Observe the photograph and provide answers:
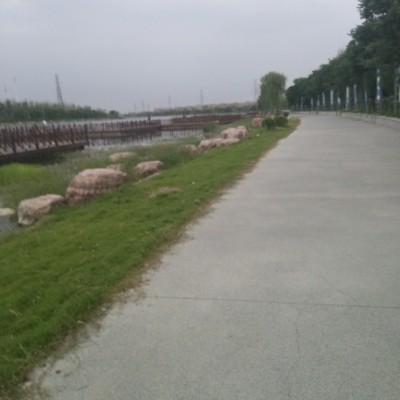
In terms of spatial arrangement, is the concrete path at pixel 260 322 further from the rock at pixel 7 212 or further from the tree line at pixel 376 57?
the tree line at pixel 376 57

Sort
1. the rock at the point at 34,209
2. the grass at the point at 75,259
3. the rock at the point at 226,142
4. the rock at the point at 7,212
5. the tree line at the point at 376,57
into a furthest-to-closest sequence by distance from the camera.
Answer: the tree line at the point at 376,57 < the rock at the point at 226,142 < the rock at the point at 7,212 < the rock at the point at 34,209 < the grass at the point at 75,259

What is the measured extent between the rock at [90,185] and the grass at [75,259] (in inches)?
18.0

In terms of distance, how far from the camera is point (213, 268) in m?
4.41

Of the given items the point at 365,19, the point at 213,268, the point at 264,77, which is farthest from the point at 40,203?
the point at 264,77

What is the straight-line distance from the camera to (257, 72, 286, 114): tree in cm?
5578

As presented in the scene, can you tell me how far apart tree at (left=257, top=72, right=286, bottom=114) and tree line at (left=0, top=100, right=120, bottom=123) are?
34615mm

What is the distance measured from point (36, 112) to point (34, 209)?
6336cm

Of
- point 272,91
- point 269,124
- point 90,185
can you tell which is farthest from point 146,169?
point 272,91

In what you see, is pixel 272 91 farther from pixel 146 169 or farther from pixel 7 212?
pixel 7 212

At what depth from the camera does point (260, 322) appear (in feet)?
10.7

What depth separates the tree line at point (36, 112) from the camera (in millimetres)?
60975

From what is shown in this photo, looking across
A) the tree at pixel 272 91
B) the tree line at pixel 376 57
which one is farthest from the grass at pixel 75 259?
the tree at pixel 272 91

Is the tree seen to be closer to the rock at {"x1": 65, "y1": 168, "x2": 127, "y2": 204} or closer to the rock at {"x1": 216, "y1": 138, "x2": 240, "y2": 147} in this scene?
the rock at {"x1": 216, "y1": 138, "x2": 240, "y2": 147}

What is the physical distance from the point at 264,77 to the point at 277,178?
1977 inches
